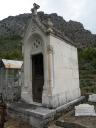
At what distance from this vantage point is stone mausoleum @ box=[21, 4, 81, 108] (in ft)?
23.1

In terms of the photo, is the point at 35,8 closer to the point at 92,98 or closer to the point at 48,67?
the point at 48,67

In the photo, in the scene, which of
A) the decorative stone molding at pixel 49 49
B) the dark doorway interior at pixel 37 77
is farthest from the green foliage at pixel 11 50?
the decorative stone molding at pixel 49 49

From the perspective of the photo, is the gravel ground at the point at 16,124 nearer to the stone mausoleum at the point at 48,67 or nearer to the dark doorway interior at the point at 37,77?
the stone mausoleum at the point at 48,67

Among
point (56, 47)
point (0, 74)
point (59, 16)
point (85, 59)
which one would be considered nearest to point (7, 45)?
point (85, 59)

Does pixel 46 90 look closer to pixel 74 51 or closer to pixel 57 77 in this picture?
pixel 57 77

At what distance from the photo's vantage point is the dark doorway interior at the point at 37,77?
321 inches

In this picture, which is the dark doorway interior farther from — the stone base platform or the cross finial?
the cross finial

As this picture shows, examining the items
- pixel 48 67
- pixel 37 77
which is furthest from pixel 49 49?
pixel 37 77

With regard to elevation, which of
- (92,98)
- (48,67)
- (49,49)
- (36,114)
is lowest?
(36,114)

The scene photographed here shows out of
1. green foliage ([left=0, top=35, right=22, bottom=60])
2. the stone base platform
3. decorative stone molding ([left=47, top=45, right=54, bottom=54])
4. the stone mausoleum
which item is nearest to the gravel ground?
the stone base platform

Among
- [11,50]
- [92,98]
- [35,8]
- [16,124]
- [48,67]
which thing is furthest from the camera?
[11,50]

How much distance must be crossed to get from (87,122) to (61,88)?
231 centimetres

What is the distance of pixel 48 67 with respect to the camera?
7070mm

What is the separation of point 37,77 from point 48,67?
5.05 feet
